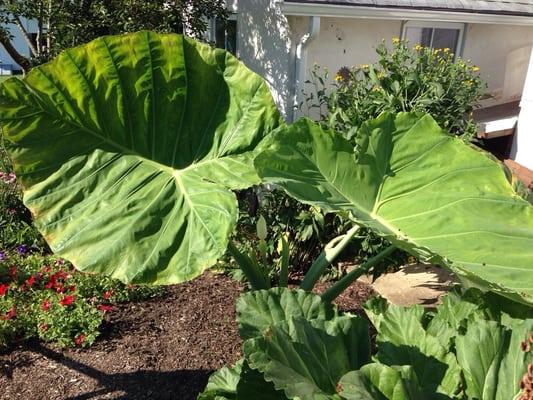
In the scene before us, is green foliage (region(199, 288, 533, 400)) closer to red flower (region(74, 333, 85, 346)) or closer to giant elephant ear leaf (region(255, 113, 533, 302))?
giant elephant ear leaf (region(255, 113, 533, 302))

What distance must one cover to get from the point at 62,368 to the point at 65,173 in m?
1.63

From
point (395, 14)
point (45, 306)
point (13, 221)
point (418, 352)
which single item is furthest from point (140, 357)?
point (395, 14)

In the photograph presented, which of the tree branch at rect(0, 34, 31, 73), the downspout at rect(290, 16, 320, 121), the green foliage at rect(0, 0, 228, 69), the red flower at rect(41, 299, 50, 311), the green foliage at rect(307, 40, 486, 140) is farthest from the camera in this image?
the tree branch at rect(0, 34, 31, 73)

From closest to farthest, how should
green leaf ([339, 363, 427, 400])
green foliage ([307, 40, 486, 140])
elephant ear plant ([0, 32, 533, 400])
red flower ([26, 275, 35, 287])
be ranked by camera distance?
green leaf ([339, 363, 427, 400]), elephant ear plant ([0, 32, 533, 400]), red flower ([26, 275, 35, 287]), green foliage ([307, 40, 486, 140])

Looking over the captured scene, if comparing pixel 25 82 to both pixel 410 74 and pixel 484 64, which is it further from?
pixel 484 64

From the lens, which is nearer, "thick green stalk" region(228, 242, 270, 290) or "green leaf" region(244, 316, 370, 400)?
"green leaf" region(244, 316, 370, 400)

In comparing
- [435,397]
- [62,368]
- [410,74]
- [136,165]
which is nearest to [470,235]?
[435,397]

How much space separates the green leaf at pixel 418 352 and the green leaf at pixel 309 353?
0.10m

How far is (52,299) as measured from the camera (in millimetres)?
3674

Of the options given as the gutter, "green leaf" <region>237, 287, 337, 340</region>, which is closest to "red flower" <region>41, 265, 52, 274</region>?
"green leaf" <region>237, 287, 337, 340</region>

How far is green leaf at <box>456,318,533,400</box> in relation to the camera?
1.71m

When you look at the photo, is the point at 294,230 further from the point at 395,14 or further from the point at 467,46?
the point at 467,46

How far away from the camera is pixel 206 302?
12.9 ft

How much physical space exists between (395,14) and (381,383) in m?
5.04
